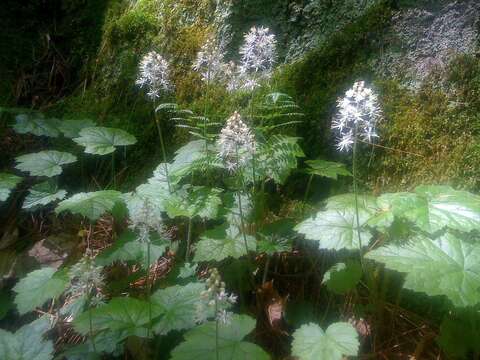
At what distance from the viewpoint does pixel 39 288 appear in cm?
231

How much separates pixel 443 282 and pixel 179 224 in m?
1.56

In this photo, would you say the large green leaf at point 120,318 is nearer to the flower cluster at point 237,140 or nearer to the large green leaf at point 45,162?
the flower cluster at point 237,140

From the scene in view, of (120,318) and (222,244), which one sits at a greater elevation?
(222,244)

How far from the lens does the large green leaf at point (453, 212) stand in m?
1.78

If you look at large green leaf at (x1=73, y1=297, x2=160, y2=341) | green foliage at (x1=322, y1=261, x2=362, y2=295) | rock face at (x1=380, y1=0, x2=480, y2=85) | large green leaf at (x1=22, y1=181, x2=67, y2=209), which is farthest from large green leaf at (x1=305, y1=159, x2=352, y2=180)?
large green leaf at (x1=22, y1=181, x2=67, y2=209)

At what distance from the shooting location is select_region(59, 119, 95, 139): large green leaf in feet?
9.97

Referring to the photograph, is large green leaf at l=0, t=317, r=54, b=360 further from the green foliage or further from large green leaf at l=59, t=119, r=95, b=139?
large green leaf at l=59, t=119, r=95, b=139

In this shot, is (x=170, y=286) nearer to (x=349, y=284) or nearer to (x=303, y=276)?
(x=303, y=276)

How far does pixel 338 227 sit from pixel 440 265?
45cm

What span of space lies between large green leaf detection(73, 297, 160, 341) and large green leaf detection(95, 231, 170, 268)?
0.31 meters

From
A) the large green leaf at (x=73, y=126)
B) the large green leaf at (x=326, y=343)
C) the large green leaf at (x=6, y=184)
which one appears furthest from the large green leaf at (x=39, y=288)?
the large green leaf at (x=326, y=343)

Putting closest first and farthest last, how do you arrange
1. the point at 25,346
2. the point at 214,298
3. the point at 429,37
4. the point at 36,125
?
the point at 214,298, the point at 25,346, the point at 429,37, the point at 36,125

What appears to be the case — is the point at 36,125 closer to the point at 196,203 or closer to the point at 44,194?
the point at 44,194

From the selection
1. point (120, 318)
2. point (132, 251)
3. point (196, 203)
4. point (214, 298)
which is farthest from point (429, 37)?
point (120, 318)
